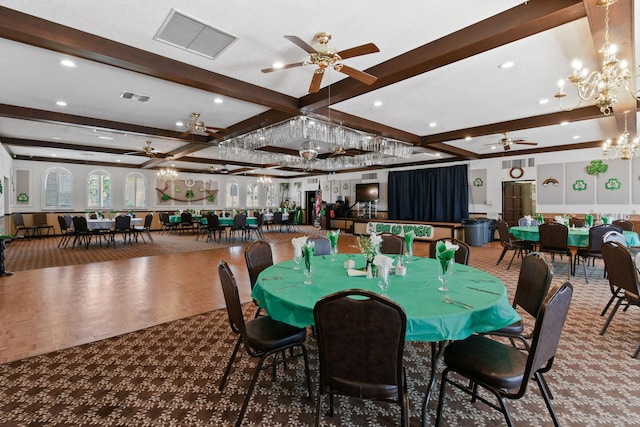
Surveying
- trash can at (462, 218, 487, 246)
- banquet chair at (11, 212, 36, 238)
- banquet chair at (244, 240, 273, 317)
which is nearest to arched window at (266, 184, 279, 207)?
banquet chair at (11, 212, 36, 238)

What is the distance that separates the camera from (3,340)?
114 inches

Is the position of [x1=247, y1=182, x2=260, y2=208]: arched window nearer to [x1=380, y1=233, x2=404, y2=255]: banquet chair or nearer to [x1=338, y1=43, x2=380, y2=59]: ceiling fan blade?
[x1=380, y1=233, x2=404, y2=255]: banquet chair

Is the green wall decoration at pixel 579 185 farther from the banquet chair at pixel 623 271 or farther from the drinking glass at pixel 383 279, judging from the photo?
the drinking glass at pixel 383 279

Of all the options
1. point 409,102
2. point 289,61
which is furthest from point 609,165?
point 289,61

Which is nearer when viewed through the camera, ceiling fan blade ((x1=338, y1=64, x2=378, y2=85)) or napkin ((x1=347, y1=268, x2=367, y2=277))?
napkin ((x1=347, y1=268, x2=367, y2=277))

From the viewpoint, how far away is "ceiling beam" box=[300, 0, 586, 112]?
262 cm

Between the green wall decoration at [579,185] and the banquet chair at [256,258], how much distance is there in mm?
10147

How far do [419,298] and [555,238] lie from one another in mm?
4969

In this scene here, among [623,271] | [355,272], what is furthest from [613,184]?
[355,272]

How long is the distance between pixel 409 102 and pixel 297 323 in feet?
15.9

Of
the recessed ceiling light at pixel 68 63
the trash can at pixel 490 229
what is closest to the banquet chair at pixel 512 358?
the recessed ceiling light at pixel 68 63

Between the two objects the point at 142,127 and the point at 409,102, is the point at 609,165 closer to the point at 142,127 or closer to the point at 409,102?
the point at 409,102

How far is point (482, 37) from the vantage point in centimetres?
299

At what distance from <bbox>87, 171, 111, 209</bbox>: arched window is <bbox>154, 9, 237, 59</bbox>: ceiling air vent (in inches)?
486
